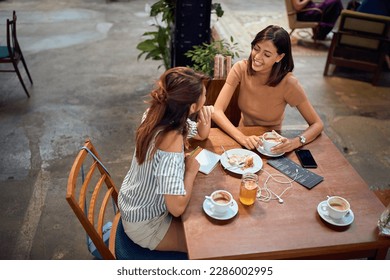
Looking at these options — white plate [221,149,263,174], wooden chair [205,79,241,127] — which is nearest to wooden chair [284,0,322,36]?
wooden chair [205,79,241,127]

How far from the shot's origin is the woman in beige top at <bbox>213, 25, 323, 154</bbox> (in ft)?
6.75

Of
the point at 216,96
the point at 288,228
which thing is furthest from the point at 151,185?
the point at 216,96

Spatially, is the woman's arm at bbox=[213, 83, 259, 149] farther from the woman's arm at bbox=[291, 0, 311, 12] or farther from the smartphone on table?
the woman's arm at bbox=[291, 0, 311, 12]

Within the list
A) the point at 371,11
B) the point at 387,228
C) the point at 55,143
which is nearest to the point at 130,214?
the point at 387,228

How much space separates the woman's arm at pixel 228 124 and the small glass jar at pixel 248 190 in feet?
1.25

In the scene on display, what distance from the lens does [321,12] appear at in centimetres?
570

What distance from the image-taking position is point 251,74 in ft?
7.46

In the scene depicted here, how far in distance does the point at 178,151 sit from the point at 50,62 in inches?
158

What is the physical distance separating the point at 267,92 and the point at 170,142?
0.92 m

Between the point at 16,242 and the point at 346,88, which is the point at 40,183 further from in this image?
the point at 346,88

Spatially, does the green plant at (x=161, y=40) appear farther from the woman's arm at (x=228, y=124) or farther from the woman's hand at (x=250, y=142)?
the woman's hand at (x=250, y=142)

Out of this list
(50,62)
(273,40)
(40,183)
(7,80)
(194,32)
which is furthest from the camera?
(50,62)

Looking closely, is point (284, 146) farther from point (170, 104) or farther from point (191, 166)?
point (170, 104)

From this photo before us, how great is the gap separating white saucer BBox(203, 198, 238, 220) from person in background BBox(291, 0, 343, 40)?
15.5 feet
